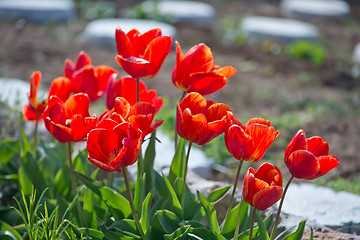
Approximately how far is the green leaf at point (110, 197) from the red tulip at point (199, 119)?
333 mm

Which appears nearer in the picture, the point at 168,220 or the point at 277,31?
the point at 168,220

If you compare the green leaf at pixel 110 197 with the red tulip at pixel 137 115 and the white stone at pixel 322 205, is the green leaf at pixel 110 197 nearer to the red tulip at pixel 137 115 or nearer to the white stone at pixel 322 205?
the red tulip at pixel 137 115

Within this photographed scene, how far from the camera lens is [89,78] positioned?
1.77m

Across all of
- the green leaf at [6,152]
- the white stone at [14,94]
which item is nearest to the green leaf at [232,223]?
the green leaf at [6,152]

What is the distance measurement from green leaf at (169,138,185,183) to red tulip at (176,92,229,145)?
32cm

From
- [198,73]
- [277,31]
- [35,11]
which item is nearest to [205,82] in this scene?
[198,73]

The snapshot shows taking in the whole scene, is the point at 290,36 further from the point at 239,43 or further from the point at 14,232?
the point at 14,232

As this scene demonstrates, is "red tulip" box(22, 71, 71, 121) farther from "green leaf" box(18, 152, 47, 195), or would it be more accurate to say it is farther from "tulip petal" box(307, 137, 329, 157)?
"tulip petal" box(307, 137, 329, 157)

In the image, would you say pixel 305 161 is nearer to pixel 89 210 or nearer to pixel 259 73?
pixel 89 210

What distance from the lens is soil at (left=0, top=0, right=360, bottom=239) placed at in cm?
358

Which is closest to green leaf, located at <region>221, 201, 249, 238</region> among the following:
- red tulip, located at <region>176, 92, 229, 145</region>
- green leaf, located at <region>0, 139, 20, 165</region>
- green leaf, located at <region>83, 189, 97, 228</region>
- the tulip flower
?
red tulip, located at <region>176, 92, 229, 145</region>

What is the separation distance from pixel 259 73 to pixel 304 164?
12.0 feet

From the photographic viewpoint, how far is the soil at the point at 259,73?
3584 mm

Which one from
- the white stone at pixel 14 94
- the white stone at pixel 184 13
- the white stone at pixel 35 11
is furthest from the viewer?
the white stone at pixel 184 13
